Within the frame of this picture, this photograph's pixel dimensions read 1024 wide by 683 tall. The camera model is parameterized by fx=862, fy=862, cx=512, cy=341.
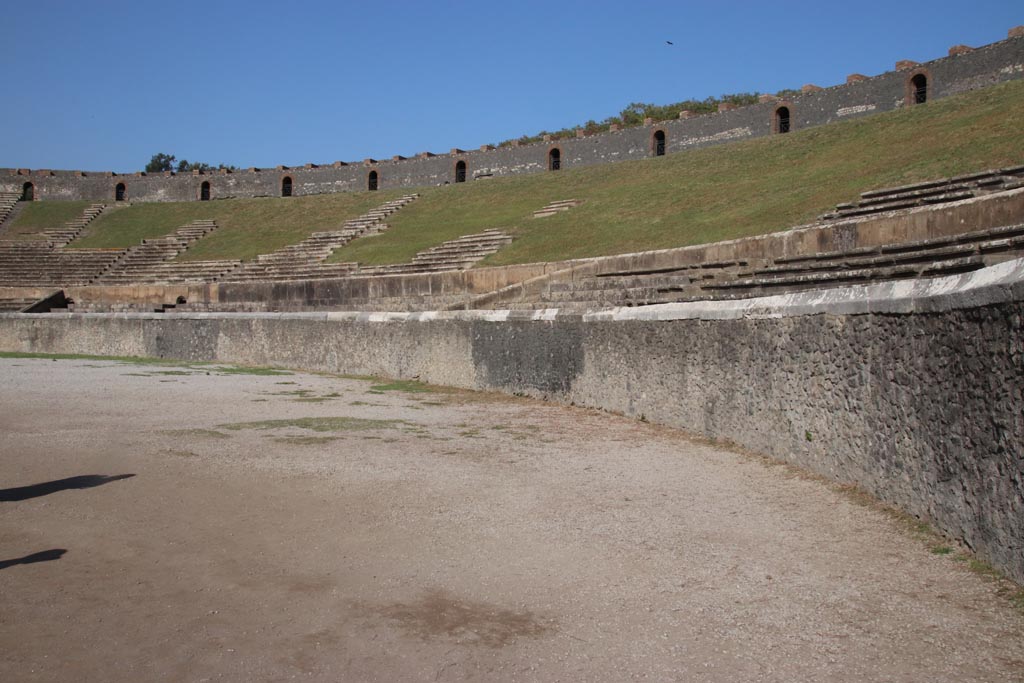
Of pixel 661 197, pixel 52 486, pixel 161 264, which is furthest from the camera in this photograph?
pixel 161 264

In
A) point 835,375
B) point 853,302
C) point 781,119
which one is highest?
point 781,119

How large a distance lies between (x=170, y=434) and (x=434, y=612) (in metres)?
4.76

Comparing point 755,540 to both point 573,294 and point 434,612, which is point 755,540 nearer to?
point 434,612

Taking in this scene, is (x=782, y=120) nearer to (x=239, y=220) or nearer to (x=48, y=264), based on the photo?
(x=239, y=220)

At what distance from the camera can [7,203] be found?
47.6 meters

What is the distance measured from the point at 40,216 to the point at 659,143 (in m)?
32.3

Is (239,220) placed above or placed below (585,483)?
above

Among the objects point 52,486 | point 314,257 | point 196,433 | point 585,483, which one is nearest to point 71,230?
point 314,257

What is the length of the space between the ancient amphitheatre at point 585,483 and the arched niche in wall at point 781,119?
725 inches

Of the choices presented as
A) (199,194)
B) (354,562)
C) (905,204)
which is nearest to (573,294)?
(905,204)

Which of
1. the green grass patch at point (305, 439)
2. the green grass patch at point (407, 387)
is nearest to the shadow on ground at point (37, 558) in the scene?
the green grass patch at point (305, 439)

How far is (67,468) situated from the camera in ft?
19.2

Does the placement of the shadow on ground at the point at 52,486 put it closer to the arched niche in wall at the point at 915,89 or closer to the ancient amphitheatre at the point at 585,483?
the ancient amphitheatre at the point at 585,483

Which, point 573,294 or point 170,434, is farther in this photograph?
point 573,294
